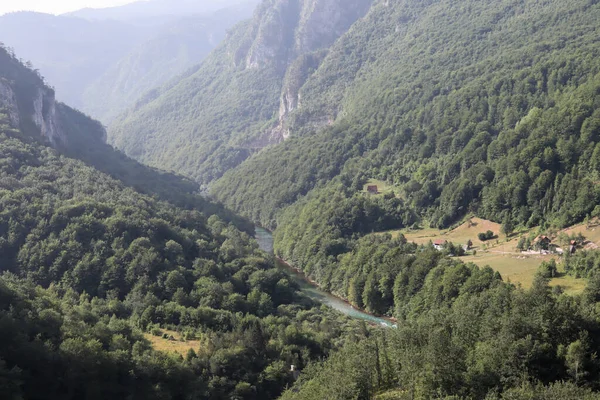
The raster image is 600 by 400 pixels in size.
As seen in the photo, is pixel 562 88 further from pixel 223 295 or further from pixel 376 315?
pixel 223 295

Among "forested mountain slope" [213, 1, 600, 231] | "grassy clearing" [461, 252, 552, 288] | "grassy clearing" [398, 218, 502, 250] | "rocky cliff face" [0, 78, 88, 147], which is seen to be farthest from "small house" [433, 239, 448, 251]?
"rocky cliff face" [0, 78, 88, 147]

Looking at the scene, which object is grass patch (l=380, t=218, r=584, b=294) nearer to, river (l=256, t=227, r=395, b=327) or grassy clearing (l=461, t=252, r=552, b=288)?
grassy clearing (l=461, t=252, r=552, b=288)

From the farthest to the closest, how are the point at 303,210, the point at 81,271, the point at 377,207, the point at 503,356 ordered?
the point at 303,210 < the point at 377,207 < the point at 81,271 < the point at 503,356

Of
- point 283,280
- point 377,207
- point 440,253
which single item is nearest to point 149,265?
point 283,280

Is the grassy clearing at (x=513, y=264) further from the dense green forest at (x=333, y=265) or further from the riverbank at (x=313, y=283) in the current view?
the riverbank at (x=313, y=283)

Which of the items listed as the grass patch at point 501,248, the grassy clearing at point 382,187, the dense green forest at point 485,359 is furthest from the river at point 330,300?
the grassy clearing at point 382,187

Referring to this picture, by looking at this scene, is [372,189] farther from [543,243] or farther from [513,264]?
[513,264]

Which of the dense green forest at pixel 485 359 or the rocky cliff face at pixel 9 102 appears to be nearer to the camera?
the dense green forest at pixel 485 359
